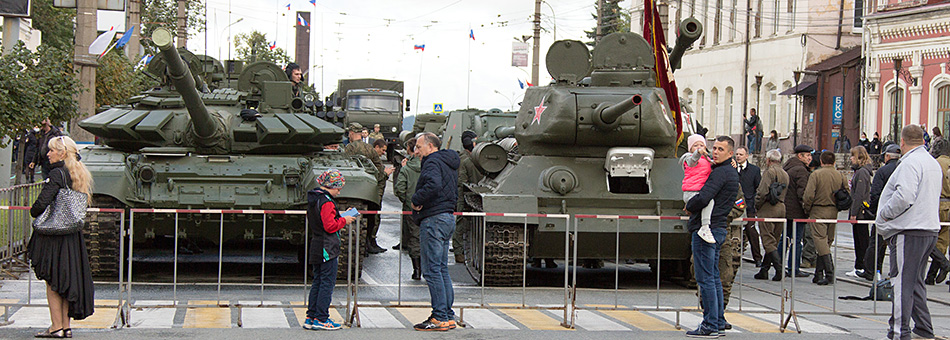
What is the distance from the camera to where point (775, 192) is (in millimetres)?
15289

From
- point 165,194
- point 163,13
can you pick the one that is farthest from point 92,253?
point 163,13

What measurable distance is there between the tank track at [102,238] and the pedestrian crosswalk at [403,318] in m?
1.65

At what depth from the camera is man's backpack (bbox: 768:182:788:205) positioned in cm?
1530

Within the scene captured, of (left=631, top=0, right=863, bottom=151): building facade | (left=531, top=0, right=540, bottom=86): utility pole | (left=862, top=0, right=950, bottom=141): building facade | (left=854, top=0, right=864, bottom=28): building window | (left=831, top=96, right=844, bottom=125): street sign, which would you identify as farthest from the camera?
(left=631, top=0, right=863, bottom=151): building facade

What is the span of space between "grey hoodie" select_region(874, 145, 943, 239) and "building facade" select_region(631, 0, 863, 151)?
106 ft

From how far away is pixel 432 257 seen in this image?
9.76 meters

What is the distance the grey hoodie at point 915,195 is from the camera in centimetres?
923

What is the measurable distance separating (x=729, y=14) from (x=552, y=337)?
4360 cm

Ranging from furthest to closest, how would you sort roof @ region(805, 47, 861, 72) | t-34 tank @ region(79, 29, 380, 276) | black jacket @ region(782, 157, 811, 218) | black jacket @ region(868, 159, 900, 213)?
1. roof @ region(805, 47, 861, 72)
2. black jacket @ region(782, 157, 811, 218)
3. black jacket @ region(868, 159, 900, 213)
4. t-34 tank @ region(79, 29, 380, 276)

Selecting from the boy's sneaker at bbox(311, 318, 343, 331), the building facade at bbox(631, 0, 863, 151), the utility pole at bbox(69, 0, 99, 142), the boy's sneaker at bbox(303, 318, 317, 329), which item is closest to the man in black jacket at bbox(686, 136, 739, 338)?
the boy's sneaker at bbox(311, 318, 343, 331)

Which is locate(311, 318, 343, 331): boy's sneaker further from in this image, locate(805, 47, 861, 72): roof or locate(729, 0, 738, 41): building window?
locate(729, 0, 738, 41): building window

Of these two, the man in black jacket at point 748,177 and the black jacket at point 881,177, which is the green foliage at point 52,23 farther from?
the black jacket at point 881,177

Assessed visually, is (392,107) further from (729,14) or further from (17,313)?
(17,313)

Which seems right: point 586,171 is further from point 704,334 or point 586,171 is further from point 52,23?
point 52,23
